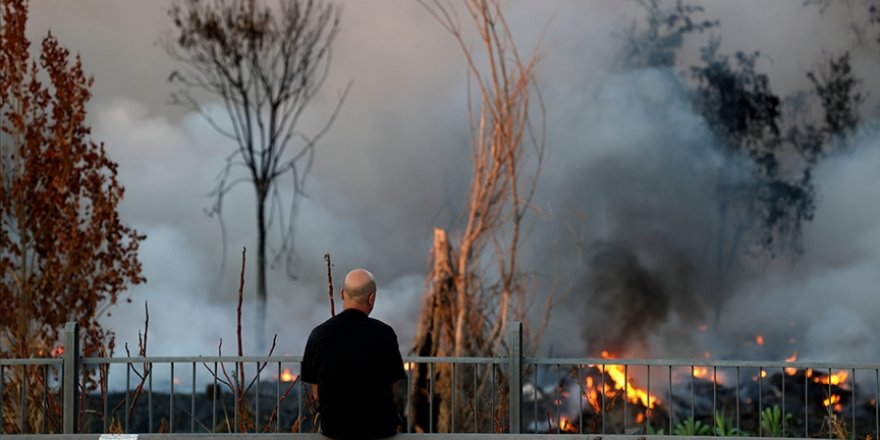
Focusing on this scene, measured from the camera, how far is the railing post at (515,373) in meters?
7.46

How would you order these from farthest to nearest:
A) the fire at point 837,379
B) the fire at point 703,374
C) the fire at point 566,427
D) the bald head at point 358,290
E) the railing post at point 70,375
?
1. the fire at point 703,374
2. the fire at point 837,379
3. the fire at point 566,427
4. the railing post at point 70,375
5. the bald head at point 358,290

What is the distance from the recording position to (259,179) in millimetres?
15578

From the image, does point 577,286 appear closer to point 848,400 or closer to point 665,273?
point 665,273

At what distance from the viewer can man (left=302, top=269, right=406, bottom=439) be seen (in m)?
5.45

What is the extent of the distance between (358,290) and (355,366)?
1.19 feet

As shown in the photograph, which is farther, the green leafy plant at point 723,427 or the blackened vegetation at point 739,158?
the blackened vegetation at point 739,158

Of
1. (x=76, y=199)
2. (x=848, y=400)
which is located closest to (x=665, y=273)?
(x=848, y=400)

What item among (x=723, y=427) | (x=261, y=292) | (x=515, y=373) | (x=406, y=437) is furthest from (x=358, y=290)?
(x=261, y=292)

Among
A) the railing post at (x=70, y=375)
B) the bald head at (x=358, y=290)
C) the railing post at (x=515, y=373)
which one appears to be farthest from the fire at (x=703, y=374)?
the bald head at (x=358, y=290)

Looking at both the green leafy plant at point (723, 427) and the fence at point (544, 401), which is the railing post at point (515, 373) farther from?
the green leafy plant at point (723, 427)

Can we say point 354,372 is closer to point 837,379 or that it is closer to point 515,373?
point 515,373

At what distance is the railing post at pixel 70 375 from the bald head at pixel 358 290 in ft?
9.44

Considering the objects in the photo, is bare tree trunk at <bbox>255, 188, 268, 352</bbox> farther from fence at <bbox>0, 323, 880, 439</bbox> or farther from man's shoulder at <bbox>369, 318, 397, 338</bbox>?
man's shoulder at <bbox>369, 318, 397, 338</bbox>

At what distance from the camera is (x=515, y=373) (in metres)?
7.52
